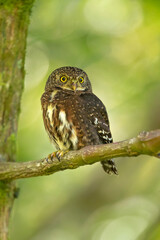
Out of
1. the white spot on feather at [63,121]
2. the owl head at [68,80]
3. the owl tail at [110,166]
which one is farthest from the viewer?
the owl head at [68,80]

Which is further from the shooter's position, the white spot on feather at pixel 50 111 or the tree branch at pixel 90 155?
the white spot on feather at pixel 50 111

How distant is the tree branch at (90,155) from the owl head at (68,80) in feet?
4.44

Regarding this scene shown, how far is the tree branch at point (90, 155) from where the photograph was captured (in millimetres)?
3123

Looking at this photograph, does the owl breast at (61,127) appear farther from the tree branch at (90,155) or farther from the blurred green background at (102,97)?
the blurred green background at (102,97)

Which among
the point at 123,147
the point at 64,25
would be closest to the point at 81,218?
the point at 64,25

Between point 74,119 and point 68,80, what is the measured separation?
2.52 feet

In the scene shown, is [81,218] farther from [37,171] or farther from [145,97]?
[37,171]

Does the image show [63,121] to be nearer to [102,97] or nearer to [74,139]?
[74,139]

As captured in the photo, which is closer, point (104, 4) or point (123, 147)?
point (123, 147)

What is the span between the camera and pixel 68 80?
5.50 m

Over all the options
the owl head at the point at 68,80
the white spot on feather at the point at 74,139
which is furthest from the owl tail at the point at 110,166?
the owl head at the point at 68,80

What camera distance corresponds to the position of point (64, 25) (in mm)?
7062

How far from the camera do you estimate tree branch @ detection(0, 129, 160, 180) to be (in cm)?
312

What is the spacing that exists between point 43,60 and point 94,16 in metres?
0.96
